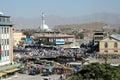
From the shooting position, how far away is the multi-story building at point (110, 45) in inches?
2458

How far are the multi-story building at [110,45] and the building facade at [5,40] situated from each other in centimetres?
2744

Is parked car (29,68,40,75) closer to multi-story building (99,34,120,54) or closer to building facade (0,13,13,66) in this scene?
building facade (0,13,13,66)

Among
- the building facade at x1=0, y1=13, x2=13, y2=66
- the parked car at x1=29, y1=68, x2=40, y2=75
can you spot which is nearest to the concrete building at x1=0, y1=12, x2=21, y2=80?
the building facade at x1=0, y1=13, x2=13, y2=66

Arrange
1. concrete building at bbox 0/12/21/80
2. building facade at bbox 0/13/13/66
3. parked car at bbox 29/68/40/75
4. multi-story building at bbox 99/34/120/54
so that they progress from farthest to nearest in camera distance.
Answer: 1. multi-story building at bbox 99/34/120/54
2. parked car at bbox 29/68/40/75
3. building facade at bbox 0/13/13/66
4. concrete building at bbox 0/12/21/80

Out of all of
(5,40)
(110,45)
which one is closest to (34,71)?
(5,40)

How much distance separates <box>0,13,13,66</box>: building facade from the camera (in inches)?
1451

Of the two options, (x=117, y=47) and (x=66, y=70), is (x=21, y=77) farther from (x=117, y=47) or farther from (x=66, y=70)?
(x=117, y=47)

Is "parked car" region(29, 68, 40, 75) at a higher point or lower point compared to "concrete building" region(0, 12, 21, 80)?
lower

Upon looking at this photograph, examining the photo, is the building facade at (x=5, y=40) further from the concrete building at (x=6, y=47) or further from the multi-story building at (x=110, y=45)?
the multi-story building at (x=110, y=45)

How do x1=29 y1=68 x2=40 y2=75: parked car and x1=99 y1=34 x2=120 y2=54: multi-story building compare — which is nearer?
x1=29 y1=68 x2=40 y2=75: parked car

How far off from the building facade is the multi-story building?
27436mm

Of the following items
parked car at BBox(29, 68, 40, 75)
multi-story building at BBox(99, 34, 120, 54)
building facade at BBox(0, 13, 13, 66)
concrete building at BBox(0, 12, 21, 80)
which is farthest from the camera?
multi-story building at BBox(99, 34, 120, 54)

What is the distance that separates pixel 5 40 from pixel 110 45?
2904cm

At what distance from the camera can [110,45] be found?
62.6 m
